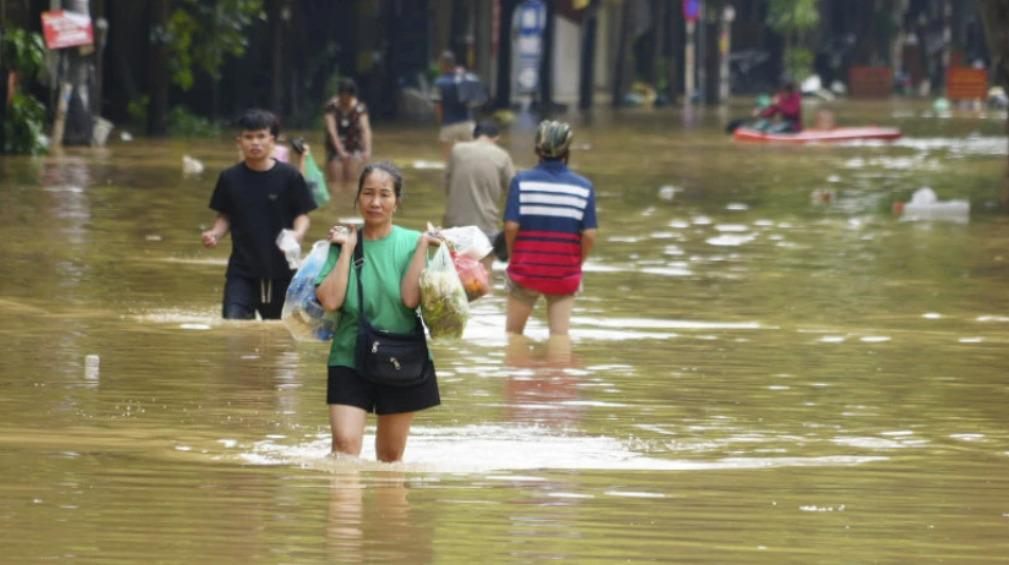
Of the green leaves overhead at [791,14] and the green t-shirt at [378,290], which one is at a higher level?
the green t-shirt at [378,290]

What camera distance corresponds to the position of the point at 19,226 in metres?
19.4

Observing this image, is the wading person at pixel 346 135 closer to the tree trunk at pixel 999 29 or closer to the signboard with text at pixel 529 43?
the tree trunk at pixel 999 29

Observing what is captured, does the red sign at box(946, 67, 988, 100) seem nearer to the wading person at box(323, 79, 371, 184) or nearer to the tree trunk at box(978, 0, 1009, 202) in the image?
the tree trunk at box(978, 0, 1009, 202)

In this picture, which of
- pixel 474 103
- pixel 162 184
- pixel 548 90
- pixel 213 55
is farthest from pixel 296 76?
pixel 162 184

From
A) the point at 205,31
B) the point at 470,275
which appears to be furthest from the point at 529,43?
the point at 470,275

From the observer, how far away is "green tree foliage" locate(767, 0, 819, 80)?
73438mm

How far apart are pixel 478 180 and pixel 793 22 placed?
59182 mm

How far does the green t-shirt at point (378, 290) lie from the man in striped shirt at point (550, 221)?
14.0ft

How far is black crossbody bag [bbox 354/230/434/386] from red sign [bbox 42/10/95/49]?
22.4m

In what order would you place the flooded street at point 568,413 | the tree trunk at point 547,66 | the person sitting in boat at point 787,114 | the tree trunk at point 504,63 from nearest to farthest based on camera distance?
the flooded street at point 568,413 < the person sitting in boat at point 787,114 < the tree trunk at point 504,63 < the tree trunk at point 547,66

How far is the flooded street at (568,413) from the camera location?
733 centimetres

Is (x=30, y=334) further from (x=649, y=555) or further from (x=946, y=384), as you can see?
(x=649, y=555)

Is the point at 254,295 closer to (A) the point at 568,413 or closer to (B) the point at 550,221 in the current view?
(B) the point at 550,221

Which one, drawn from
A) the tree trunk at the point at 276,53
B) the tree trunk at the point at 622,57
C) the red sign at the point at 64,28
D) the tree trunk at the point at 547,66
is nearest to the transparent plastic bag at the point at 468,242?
the red sign at the point at 64,28
